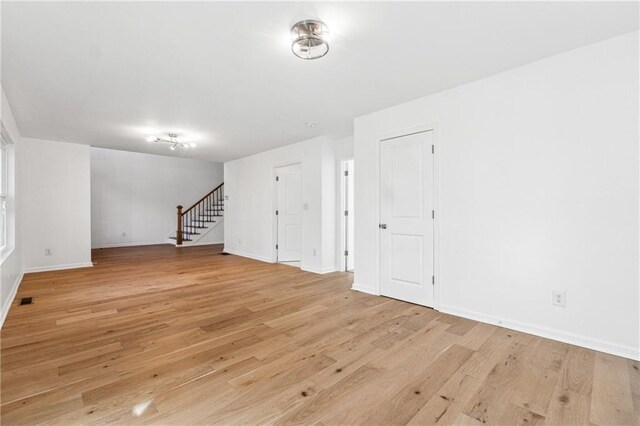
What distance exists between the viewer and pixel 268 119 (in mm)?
4312

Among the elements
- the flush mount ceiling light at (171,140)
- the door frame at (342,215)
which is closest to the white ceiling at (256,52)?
the flush mount ceiling light at (171,140)

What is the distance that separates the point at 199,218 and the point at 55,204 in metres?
4.88

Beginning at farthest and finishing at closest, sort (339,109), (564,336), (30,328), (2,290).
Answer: (339,109), (2,290), (30,328), (564,336)

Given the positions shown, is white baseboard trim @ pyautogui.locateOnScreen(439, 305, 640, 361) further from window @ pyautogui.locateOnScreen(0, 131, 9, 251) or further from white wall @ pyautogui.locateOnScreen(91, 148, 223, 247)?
white wall @ pyautogui.locateOnScreen(91, 148, 223, 247)

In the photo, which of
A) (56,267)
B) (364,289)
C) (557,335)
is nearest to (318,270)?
(364,289)

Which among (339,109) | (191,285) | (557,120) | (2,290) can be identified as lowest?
(191,285)

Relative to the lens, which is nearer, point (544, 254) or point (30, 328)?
point (544, 254)

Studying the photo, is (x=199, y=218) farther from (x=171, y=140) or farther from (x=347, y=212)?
(x=347, y=212)

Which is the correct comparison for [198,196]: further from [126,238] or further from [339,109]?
[339,109]

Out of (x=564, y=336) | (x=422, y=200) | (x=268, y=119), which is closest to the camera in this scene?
A: (x=564, y=336)

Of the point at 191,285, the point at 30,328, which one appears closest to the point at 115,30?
the point at 30,328

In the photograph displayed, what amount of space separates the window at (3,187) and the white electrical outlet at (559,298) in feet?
19.5

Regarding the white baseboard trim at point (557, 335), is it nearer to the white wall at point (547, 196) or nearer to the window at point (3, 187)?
the white wall at point (547, 196)

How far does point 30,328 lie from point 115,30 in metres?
2.77
